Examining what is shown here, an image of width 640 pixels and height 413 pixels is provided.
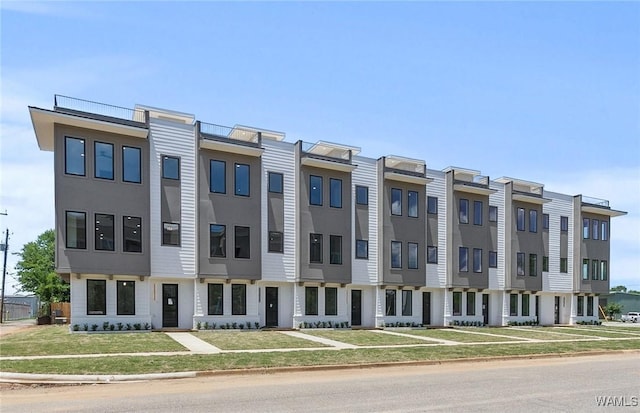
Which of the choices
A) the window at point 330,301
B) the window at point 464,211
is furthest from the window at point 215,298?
the window at point 464,211

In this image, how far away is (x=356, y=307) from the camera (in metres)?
33.7

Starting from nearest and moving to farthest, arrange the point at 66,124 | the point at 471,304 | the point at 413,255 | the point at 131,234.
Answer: the point at 66,124 → the point at 131,234 → the point at 413,255 → the point at 471,304

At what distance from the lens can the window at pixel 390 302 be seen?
34125mm

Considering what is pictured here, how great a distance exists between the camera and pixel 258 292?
30.0 metres

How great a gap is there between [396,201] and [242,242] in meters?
11.5

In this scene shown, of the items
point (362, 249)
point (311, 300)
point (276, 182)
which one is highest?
point (276, 182)

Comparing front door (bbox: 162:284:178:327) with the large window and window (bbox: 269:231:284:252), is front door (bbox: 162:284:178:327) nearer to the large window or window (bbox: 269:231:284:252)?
window (bbox: 269:231:284:252)

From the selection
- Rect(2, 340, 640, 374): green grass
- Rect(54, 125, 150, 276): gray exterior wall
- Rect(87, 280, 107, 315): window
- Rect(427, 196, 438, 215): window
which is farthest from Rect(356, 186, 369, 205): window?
Rect(87, 280, 107, 315): window

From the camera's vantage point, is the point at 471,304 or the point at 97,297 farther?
the point at 471,304

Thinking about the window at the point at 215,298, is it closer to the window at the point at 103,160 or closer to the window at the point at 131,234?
the window at the point at 131,234

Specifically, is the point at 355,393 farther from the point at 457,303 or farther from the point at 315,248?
the point at 457,303

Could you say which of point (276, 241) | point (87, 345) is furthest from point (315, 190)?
point (87, 345)

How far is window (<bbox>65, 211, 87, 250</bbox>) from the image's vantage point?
2456 centimetres

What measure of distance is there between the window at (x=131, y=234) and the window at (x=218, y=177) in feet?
14.5
